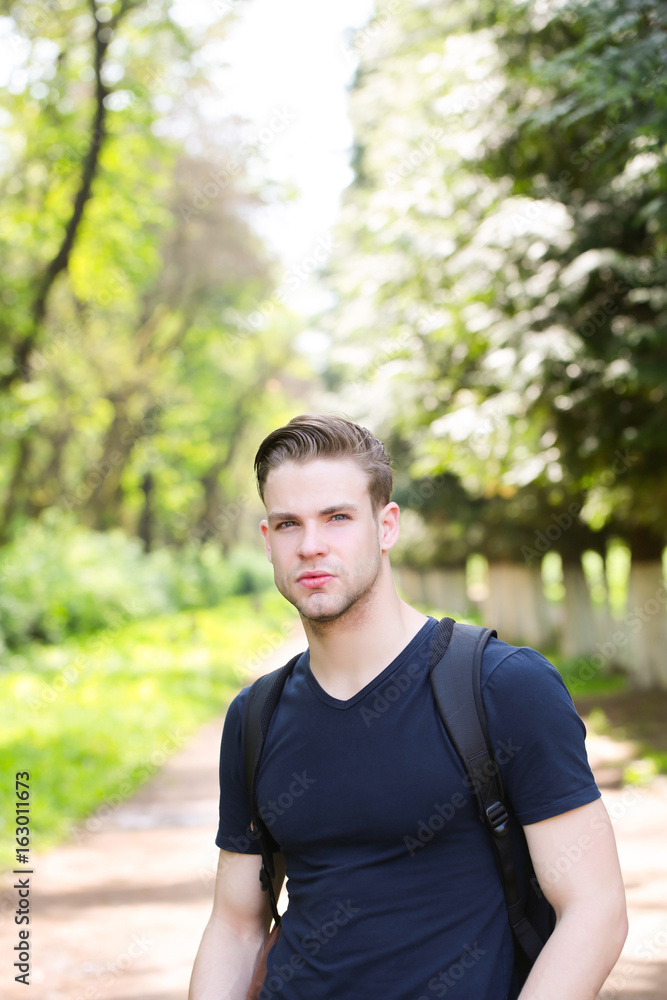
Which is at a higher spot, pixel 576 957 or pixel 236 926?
pixel 236 926

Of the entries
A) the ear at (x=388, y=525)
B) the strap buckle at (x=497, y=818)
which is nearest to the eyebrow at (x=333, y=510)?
the ear at (x=388, y=525)

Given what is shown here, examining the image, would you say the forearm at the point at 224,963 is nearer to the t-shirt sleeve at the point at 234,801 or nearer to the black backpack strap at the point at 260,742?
the black backpack strap at the point at 260,742

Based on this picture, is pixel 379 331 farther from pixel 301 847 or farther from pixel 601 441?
pixel 301 847

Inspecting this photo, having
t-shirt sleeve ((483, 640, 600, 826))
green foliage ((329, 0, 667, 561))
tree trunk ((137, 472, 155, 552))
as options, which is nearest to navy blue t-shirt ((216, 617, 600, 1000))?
t-shirt sleeve ((483, 640, 600, 826))

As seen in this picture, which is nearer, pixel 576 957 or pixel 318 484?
pixel 576 957

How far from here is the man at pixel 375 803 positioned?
1.98m

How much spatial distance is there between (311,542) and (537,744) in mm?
692

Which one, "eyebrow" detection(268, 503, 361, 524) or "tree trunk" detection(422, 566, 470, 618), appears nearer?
"eyebrow" detection(268, 503, 361, 524)

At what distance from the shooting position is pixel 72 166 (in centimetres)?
1472

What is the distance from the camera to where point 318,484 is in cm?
232

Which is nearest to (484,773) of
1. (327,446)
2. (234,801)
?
(234,801)

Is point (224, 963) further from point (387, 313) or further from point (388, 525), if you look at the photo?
point (387, 313)

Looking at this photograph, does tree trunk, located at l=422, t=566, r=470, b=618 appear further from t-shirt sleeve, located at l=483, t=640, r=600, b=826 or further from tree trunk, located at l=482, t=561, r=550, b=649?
t-shirt sleeve, located at l=483, t=640, r=600, b=826

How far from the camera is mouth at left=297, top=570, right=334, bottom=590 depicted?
2268 mm
